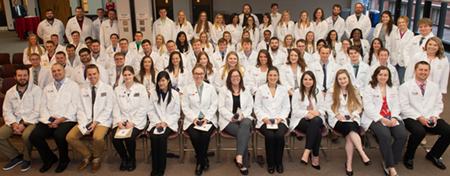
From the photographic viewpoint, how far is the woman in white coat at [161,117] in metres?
3.59

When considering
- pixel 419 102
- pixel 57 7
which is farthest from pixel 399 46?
pixel 57 7

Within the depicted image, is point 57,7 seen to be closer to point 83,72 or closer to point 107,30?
point 107,30

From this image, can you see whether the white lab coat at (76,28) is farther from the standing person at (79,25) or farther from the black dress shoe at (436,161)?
the black dress shoe at (436,161)

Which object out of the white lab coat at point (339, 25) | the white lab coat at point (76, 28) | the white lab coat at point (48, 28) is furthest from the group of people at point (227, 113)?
the white lab coat at point (48, 28)

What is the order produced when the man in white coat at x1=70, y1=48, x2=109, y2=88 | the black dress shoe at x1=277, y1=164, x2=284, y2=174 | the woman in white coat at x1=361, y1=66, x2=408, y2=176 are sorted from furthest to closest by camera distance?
the man in white coat at x1=70, y1=48, x2=109, y2=88 < the black dress shoe at x1=277, y1=164, x2=284, y2=174 < the woman in white coat at x1=361, y1=66, x2=408, y2=176

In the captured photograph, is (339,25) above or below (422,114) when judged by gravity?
above

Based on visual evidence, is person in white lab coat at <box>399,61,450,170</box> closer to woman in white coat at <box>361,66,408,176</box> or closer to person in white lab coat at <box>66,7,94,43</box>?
woman in white coat at <box>361,66,408,176</box>

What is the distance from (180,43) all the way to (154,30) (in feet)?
4.08

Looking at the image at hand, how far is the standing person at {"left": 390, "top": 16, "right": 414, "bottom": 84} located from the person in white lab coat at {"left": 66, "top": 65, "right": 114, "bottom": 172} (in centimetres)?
483

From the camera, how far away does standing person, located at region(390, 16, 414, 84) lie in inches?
214

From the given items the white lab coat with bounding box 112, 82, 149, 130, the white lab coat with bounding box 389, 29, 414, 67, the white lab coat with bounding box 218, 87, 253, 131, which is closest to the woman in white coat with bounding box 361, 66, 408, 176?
the white lab coat with bounding box 218, 87, 253, 131

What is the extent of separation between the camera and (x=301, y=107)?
152 inches

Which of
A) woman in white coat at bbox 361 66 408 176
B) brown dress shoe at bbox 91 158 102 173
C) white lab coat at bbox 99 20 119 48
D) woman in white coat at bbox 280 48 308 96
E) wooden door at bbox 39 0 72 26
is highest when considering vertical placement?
wooden door at bbox 39 0 72 26

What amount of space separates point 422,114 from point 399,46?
7.13ft
